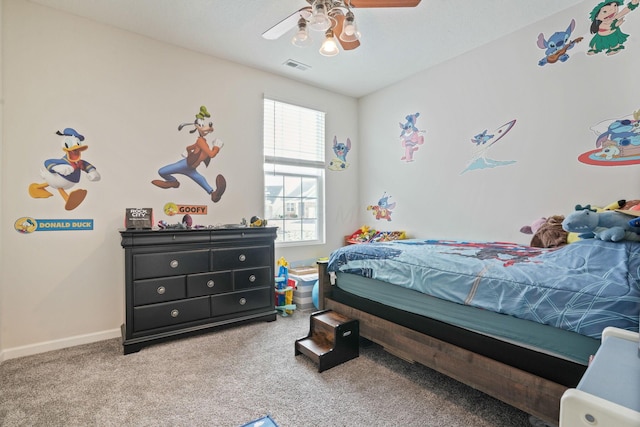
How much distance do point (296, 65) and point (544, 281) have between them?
3080 mm

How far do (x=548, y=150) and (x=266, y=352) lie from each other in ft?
9.39

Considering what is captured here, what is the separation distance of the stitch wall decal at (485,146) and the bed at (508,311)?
3.94 ft

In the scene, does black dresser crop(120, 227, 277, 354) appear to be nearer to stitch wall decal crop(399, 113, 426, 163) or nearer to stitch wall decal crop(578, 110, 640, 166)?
stitch wall decal crop(399, 113, 426, 163)

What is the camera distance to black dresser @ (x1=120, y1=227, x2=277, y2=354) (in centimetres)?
233

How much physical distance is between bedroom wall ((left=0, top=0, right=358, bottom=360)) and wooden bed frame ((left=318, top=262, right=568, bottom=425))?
2.03 meters

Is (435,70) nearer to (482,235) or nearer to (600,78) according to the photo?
(600,78)

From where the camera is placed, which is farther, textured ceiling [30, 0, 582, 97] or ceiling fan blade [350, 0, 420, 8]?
textured ceiling [30, 0, 582, 97]

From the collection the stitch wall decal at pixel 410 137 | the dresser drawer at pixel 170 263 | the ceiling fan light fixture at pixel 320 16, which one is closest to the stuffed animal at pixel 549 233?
the stitch wall decal at pixel 410 137

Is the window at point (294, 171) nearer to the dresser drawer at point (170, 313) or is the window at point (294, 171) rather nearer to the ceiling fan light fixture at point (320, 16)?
the dresser drawer at point (170, 313)

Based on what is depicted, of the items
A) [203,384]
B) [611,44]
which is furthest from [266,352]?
[611,44]

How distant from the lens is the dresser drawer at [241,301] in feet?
8.79

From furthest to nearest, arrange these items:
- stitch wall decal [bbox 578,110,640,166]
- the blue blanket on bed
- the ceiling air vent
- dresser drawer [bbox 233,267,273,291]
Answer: the ceiling air vent < dresser drawer [bbox 233,267,273,291] < stitch wall decal [bbox 578,110,640,166] < the blue blanket on bed

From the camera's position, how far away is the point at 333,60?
Answer: 129 inches

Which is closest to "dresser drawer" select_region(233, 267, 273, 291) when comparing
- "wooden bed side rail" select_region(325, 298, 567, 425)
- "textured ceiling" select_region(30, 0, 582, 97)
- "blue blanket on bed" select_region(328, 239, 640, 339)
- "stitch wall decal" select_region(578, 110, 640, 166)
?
"wooden bed side rail" select_region(325, 298, 567, 425)
